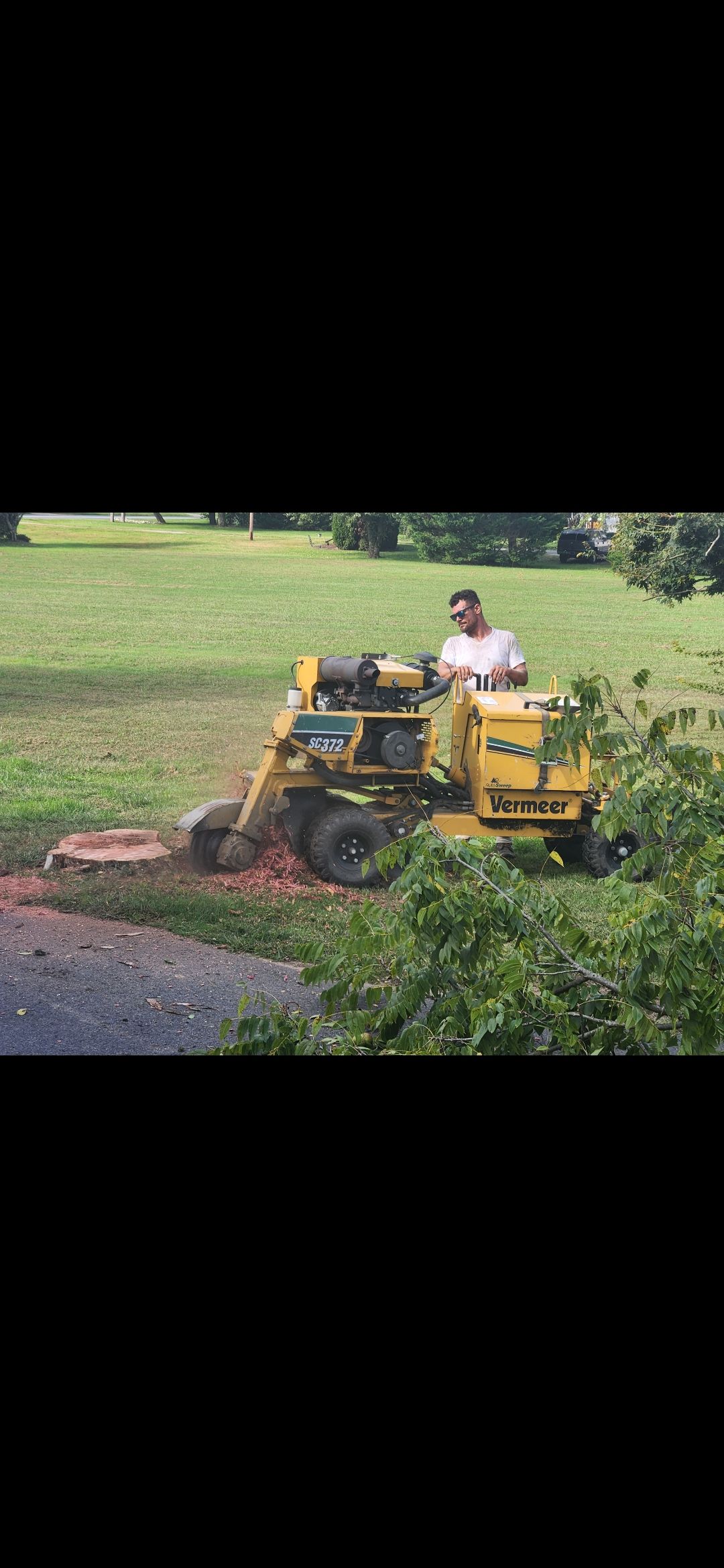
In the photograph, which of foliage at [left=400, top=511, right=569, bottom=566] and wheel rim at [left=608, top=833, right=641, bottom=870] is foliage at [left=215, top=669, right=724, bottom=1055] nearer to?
wheel rim at [left=608, top=833, right=641, bottom=870]

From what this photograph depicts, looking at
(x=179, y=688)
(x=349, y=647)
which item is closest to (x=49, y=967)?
(x=179, y=688)

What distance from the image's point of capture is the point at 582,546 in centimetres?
493

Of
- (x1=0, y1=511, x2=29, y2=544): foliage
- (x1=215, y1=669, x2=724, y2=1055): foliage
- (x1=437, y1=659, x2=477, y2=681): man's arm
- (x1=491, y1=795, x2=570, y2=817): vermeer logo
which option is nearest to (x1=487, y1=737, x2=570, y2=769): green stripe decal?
(x1=491, y1=795, x2=570, y2=817): vermeer logo

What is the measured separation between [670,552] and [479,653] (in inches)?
30.2

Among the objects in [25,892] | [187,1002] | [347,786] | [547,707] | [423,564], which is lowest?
[187,1002]

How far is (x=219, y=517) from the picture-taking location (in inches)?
187

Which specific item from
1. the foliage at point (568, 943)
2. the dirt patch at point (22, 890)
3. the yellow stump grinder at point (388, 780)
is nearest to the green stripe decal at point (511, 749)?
the yellow stump grinder at point (388, 780)

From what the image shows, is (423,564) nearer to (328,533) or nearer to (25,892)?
(328,533)

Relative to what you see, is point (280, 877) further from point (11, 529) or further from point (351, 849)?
point (11, 529)

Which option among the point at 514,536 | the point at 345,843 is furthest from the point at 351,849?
the point at 514,536

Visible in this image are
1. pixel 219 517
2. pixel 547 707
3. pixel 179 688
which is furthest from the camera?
pixel 179 688

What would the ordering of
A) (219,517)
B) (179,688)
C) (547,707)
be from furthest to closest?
1. (179,688)
2. (219,517)
3. (547,707)

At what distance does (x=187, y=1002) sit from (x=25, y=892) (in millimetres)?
707

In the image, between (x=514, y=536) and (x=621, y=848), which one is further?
(x=621, y=848)
